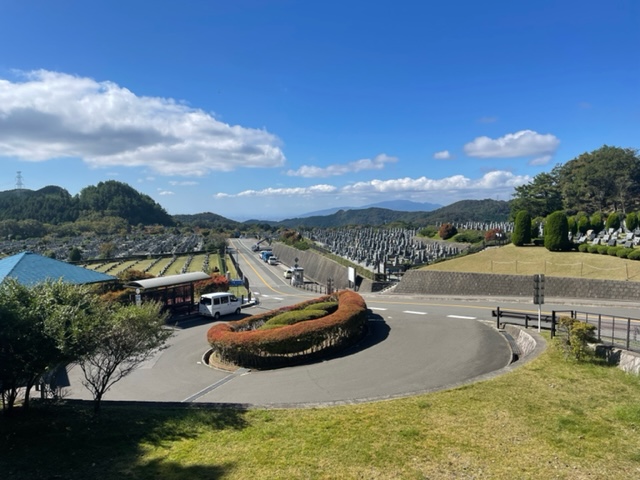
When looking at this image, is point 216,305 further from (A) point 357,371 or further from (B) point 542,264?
(B) point 542,264

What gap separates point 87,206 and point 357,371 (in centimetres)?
15135

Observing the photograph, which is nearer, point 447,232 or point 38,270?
point 38,270

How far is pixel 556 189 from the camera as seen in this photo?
5709 cm

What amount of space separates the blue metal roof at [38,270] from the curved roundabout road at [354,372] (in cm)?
685

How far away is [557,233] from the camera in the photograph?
97.9 ft

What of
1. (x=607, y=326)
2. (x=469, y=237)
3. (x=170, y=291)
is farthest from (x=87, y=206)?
(x=607, y=326)

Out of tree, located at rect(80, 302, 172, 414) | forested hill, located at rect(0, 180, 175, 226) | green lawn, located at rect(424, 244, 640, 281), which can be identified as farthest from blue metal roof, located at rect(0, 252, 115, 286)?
forested hill, located at rect(0, 180, 175, 226)

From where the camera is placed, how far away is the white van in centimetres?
2312

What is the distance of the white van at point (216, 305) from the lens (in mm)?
23125

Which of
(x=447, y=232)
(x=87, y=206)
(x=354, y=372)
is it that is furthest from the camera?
(x=87, y=206)

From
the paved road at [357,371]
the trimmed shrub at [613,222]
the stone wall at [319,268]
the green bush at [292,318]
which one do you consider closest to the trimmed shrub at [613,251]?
the trimmed shrub at [613,222]

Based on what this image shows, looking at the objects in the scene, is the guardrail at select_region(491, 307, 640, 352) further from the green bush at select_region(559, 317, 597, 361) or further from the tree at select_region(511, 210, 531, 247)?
the tree at select_region(511, 210, 531, 247)

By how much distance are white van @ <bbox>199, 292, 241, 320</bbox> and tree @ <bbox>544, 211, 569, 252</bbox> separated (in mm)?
23820

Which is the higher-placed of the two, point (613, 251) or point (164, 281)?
point (613, 251)
